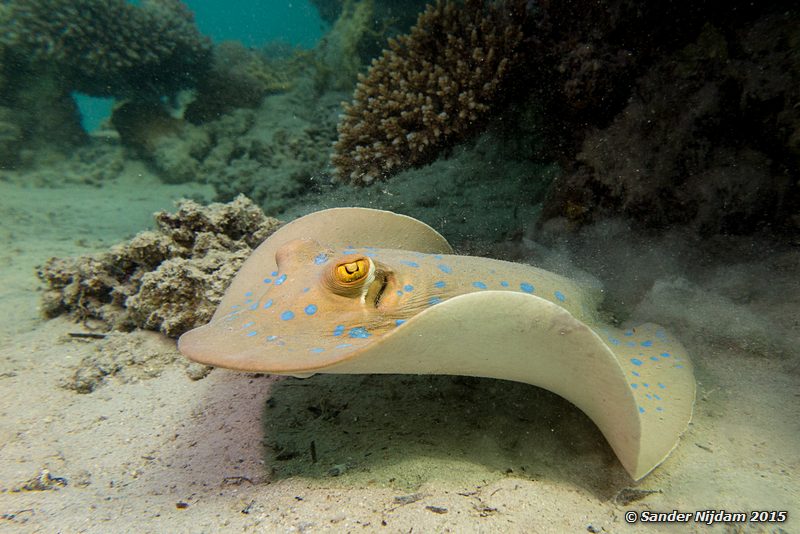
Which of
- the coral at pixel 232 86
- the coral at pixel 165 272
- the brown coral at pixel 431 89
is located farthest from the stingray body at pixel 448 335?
the coral at pixel 232 86

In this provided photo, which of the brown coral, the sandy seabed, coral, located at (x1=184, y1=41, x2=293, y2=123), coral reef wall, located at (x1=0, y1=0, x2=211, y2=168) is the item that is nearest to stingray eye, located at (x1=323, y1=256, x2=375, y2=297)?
the sandy seabed

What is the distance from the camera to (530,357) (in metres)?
1.86

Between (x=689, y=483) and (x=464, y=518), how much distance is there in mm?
1253

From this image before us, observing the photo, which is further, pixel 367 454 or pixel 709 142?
pixel 709 142

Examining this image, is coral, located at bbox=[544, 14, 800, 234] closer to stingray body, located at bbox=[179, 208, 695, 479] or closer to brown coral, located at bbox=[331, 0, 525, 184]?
stingray body, located at bbox=[179, 208, 695, 479]

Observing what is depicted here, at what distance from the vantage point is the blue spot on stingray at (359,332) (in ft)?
6.26

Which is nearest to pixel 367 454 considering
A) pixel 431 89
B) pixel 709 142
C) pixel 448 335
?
pixel 448 335

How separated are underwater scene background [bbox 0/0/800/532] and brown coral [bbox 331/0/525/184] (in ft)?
0.10

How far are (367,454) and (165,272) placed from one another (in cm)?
254

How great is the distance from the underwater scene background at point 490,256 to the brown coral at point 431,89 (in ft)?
0.10

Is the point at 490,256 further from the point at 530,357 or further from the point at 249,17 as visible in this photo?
the point at 249,17

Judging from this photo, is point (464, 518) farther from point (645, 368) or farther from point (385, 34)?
point (385, 34)

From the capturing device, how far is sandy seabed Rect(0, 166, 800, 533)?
1.89 meters

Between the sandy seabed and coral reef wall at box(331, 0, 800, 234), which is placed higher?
coral reef wall at box(331, 0, 800, 234)
